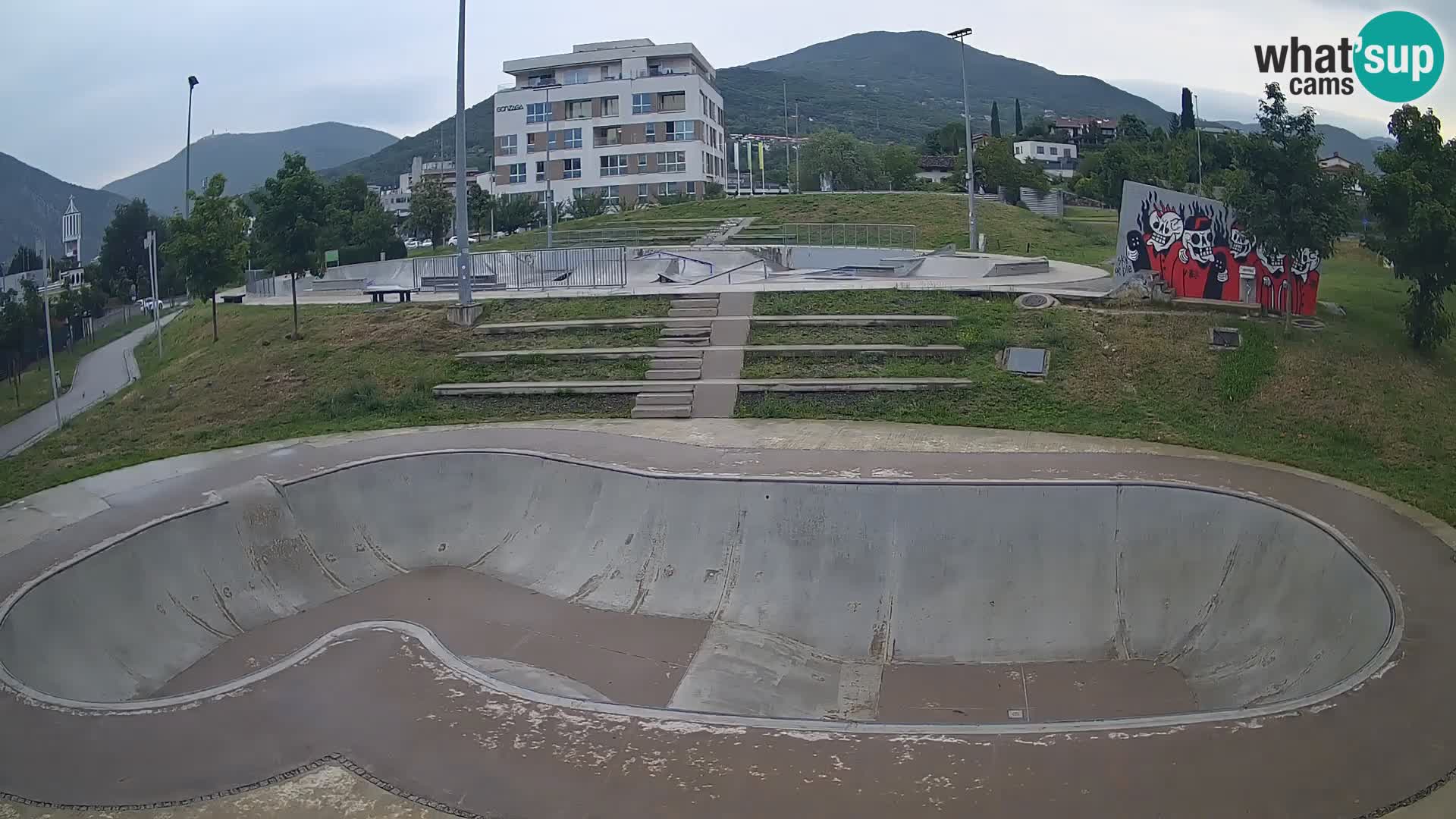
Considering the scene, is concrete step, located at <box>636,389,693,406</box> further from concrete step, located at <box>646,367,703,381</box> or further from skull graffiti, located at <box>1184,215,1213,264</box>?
skull graffiti, located at <box>1184,215,1213,264</box>

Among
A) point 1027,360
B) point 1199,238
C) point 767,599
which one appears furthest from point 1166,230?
point 767,599

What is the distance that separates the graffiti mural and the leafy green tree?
37206 mm

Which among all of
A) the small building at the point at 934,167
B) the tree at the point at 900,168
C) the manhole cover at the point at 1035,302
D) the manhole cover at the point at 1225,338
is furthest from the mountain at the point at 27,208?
the small building at the point at 934,167

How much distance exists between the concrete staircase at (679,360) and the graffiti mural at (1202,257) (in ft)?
33.0

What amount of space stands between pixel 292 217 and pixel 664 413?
12191 mm

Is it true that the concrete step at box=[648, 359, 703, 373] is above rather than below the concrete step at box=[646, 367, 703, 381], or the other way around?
above

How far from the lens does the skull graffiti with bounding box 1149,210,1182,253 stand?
23359 mm

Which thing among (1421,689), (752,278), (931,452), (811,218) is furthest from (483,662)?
(811,218)

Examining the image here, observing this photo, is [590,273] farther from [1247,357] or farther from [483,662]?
[483,662]

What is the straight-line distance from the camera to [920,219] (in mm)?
46500

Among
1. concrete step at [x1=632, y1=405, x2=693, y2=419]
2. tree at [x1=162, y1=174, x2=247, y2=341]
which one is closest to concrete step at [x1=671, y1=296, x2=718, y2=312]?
concrete step at [x1=632, y1=405, x2=693, y2=419]

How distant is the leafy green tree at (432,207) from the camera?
5203cm

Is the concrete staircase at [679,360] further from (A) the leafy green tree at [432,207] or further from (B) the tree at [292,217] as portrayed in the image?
(A) the leafy green tree at [432,207]

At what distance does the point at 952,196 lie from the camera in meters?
52.2
